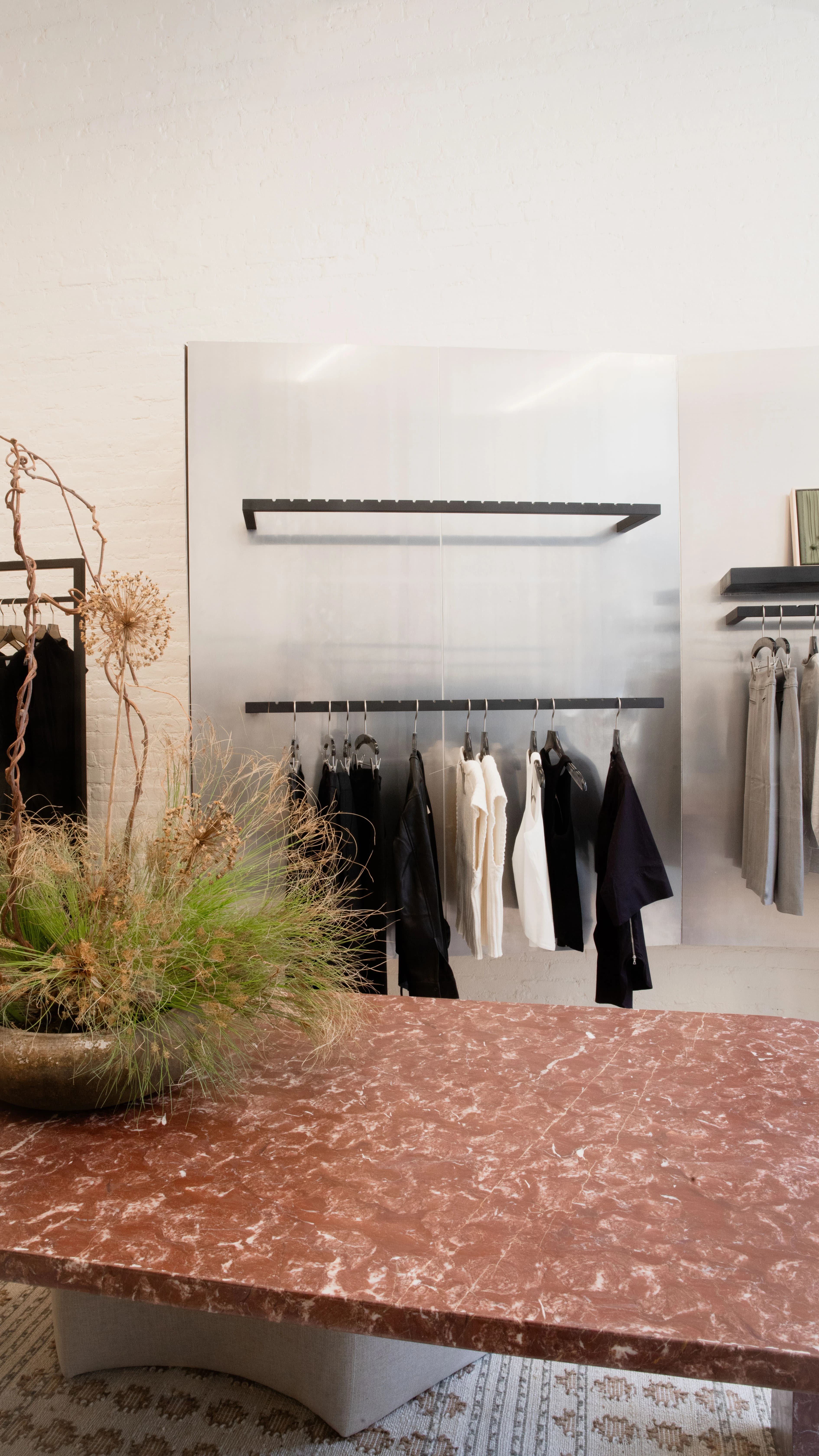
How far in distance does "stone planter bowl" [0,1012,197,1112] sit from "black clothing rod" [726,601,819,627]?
8.22ft

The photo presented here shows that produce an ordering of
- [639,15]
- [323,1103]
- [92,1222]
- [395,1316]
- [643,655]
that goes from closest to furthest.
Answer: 1. [395,1316]
2. [92,1222]
3. [323,1103]
4. [643,655]
5. [639,15]

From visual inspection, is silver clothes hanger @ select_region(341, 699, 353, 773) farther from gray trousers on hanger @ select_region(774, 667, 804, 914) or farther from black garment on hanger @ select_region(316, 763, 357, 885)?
gray trousers on hanger @ select_region(774, 667, 804, 914)

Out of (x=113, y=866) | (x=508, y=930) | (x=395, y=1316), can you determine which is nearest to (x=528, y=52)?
(x=508, y=930)

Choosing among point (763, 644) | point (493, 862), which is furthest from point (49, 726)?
point (763, 644)

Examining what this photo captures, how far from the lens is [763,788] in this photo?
279cm

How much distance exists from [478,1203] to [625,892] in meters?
1.88

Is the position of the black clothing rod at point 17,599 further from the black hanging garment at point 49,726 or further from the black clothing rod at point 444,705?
the black clothing rod at point 444,705

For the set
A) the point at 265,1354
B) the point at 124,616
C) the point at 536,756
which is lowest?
the point at 265,1354

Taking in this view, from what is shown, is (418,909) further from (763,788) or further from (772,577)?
(772,577)

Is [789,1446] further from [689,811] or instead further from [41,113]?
[41,113]

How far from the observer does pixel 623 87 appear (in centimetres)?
328

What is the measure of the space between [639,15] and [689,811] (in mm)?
3217

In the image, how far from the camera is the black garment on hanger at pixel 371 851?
2.66 m

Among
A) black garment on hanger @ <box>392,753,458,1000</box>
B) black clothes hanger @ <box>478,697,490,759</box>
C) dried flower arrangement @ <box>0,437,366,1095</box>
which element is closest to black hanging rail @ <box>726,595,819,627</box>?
black clothes hanger @ <box>478,697,490,759</box>
